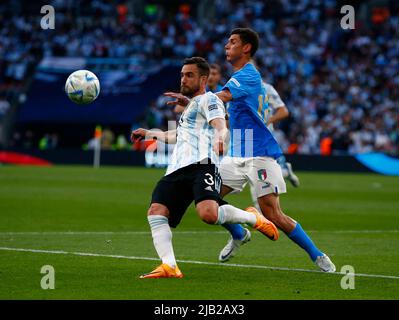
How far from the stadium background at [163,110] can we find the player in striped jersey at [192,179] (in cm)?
275

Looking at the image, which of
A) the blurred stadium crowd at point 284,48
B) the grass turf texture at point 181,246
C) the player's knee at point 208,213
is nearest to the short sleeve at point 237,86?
the player's knee at point 208,213

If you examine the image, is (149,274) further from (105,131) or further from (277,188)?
(105,131)

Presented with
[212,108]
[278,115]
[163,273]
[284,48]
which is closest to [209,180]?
[212,108]

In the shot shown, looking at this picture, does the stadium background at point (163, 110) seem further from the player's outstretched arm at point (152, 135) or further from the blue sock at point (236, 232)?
the player's outstretched arm at point (152, 135)

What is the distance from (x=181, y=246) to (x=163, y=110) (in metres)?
27.1

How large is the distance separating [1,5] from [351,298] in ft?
128

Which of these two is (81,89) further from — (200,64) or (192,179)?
(192,179)

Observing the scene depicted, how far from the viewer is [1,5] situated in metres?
44.2

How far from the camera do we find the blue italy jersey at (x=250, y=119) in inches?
381

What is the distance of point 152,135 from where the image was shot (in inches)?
361

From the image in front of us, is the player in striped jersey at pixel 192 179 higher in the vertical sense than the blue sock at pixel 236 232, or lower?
higher

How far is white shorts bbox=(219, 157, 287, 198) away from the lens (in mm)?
9703

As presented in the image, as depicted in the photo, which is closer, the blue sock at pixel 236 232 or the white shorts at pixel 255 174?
the white shorts at pixel 255 174

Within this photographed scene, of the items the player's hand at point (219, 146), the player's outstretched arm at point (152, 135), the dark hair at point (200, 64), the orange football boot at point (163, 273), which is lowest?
the orange football boot at point (163, 273)
